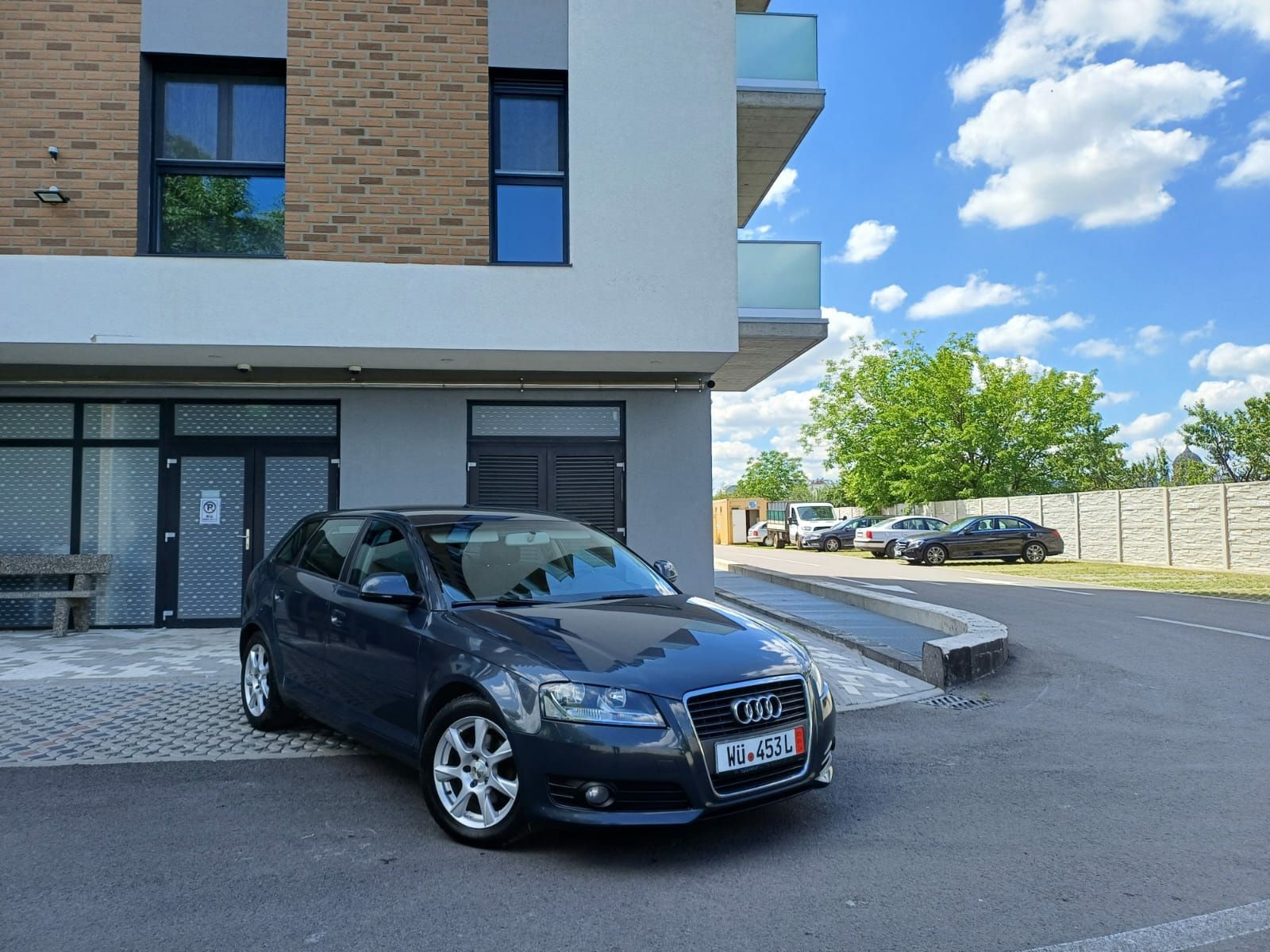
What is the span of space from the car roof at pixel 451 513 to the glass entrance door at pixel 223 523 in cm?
571

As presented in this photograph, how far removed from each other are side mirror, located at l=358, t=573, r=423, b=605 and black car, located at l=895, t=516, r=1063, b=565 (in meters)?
25.6

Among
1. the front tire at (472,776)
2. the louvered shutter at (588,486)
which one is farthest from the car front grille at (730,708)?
the louvered shutter at (588,486)

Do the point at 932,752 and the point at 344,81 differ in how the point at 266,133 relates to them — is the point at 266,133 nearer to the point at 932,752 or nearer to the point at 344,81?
the point at 344,81

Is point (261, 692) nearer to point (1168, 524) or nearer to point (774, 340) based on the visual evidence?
point (774, 340)

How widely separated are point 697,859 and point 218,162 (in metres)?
9.79

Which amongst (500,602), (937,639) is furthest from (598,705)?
(937,639)

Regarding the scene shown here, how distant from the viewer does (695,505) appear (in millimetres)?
11398

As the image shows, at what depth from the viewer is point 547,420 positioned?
37.3ft

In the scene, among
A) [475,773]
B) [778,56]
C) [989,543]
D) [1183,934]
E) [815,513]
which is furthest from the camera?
[815,513]

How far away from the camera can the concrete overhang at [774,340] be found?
1174 cm

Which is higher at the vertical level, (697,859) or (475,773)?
(475,773)

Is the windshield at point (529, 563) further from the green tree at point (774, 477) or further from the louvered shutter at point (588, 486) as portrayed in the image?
the green tree at point (774, 477)

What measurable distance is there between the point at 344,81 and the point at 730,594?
971cm

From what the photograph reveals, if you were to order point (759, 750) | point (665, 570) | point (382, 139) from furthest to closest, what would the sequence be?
point (382, 139) → point (665, 570) → point (759, 750)
